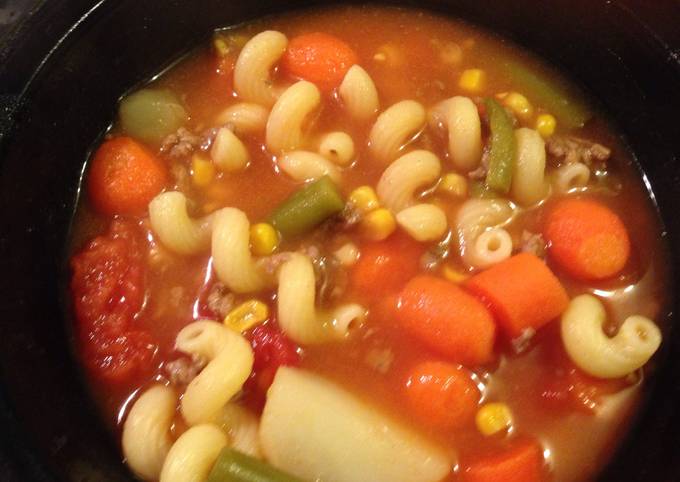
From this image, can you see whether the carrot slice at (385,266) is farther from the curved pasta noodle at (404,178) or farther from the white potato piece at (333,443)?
the white potato piece at (333,443)

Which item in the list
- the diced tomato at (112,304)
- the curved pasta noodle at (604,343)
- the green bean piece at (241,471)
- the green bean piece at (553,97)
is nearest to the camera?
the green bean piece at (241,471)

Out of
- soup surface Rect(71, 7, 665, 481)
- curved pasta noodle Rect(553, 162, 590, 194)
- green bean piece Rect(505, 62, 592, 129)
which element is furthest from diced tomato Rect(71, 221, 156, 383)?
green bean piece Rect(505, 62, 592, 129)

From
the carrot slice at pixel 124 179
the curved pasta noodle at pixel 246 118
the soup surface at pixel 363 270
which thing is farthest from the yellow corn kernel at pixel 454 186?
the carrot slice at pixel 124 179

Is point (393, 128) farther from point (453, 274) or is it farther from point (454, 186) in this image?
point (453, 274)

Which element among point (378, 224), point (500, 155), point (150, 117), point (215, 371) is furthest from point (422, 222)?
point (150, 117)

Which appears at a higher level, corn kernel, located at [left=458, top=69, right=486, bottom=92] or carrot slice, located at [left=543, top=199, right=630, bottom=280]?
corn kernel, located at [left=458, top=69, right=486, bottom=92]

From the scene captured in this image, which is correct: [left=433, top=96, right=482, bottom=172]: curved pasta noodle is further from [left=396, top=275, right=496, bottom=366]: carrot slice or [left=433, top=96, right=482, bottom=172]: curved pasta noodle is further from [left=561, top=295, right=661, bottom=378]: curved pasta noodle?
[left=561, top=295, right=661, bottom=378]: curved pasta noodle
